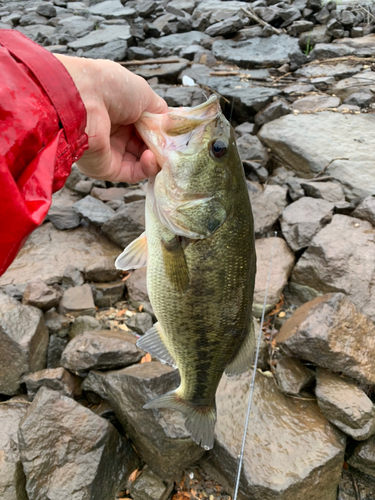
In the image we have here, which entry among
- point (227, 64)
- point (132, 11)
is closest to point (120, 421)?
point (227, 64)

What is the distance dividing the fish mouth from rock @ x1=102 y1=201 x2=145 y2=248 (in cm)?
283

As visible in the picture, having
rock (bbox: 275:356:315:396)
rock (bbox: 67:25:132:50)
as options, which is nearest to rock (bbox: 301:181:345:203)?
rock (bbox: 275:356:315:396)

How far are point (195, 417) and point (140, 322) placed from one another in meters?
1.76

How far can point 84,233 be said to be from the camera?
5.16 metres

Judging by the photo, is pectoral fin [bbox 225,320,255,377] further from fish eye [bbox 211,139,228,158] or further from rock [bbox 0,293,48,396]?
rock [bbox 0,293,48,396]

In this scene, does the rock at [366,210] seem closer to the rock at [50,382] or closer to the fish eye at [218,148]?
the fish eye at [218,148]

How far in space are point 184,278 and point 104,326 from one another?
222 centimetres

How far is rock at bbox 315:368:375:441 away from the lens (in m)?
3.32

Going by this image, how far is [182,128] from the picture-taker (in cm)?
190

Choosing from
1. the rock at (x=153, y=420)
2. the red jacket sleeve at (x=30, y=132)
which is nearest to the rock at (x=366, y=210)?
the rock at (x=153, y=420)

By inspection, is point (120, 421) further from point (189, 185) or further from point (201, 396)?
point (189, 185)

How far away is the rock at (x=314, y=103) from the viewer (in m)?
7.25

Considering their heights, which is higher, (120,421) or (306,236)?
(306,236)

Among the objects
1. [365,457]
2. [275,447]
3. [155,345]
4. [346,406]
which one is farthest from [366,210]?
[155,345]
